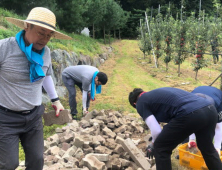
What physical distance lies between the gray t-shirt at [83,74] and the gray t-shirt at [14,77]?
3104 mm

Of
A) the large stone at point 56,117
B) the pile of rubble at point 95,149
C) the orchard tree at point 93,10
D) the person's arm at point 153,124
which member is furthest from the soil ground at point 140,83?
the orchard tree at point 93,10

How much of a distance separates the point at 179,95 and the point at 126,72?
10.3m

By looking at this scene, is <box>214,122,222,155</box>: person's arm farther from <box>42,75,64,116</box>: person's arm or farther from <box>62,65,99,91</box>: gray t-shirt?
<box>62,65,99,91</box>: gray t-shirt

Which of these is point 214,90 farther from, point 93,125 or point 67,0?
point 67,0

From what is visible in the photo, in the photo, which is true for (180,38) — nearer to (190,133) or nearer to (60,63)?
(60,63)

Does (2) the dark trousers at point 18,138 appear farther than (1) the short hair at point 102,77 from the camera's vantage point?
No

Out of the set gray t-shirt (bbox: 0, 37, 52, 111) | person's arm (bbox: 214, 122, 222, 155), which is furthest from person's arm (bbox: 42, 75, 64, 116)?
person's arm (bbox: 214, 122, 222, 155)

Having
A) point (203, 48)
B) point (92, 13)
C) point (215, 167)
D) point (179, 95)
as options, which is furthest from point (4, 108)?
point (92, 13)

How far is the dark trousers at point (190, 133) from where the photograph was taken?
2.52 metres

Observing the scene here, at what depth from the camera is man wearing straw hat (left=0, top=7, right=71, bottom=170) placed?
2.05 m

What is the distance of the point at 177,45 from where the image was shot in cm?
1192

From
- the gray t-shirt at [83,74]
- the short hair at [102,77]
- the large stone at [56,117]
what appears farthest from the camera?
the gray t-shirt at [83,74]

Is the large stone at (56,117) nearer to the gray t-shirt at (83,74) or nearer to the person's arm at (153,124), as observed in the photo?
the person's arm at (153,124)

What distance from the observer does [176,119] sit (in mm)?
2596
